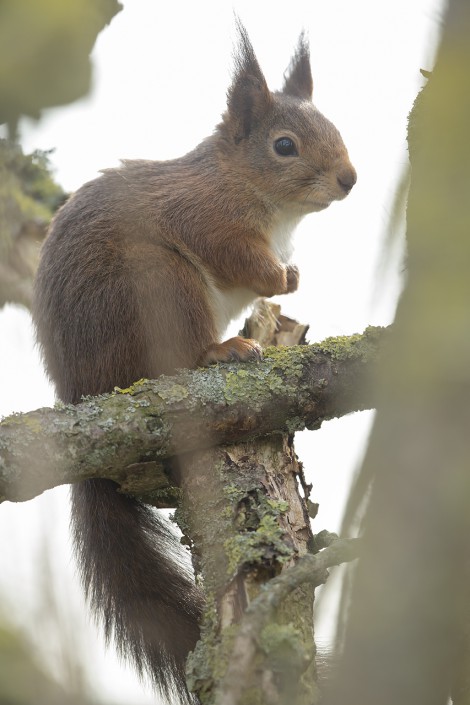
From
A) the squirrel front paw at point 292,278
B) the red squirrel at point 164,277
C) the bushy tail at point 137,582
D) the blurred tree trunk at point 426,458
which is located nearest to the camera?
the blurred tree trunk at point 426,458

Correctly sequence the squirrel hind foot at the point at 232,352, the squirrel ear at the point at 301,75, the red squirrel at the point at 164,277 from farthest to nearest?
the squirrel ear at the point at 301,75 → the squirrel hind foot at the point at 232,352 → the red squirrel at the point at 164,277

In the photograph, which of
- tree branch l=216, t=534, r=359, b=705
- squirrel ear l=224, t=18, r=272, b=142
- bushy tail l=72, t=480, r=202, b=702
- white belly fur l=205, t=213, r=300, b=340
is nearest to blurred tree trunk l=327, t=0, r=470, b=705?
tree branch l=216, t=534, r=359, b=705

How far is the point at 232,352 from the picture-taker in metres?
3.21

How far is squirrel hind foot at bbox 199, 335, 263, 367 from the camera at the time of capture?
10.4 feet

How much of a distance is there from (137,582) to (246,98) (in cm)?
273

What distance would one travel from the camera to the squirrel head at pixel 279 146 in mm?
4188

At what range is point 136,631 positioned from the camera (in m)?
2.95

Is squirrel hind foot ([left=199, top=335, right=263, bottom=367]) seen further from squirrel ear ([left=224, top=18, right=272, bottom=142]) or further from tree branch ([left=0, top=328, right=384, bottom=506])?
squirrel ear ([left=224, top=18, right=272, bottom=142])

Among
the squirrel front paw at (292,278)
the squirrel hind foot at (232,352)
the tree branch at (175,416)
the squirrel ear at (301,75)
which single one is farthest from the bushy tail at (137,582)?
the squirrel ear at (301,75)

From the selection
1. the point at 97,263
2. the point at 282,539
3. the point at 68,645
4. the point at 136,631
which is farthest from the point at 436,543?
the point at 97,263

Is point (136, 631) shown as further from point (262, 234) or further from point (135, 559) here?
point (262, 234)

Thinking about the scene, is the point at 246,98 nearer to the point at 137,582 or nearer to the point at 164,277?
the point at 164,277

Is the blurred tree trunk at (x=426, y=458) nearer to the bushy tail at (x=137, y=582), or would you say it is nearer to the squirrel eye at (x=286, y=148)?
the bushy tail at (x=137, y=582)

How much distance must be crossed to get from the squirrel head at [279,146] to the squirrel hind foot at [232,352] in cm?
118
